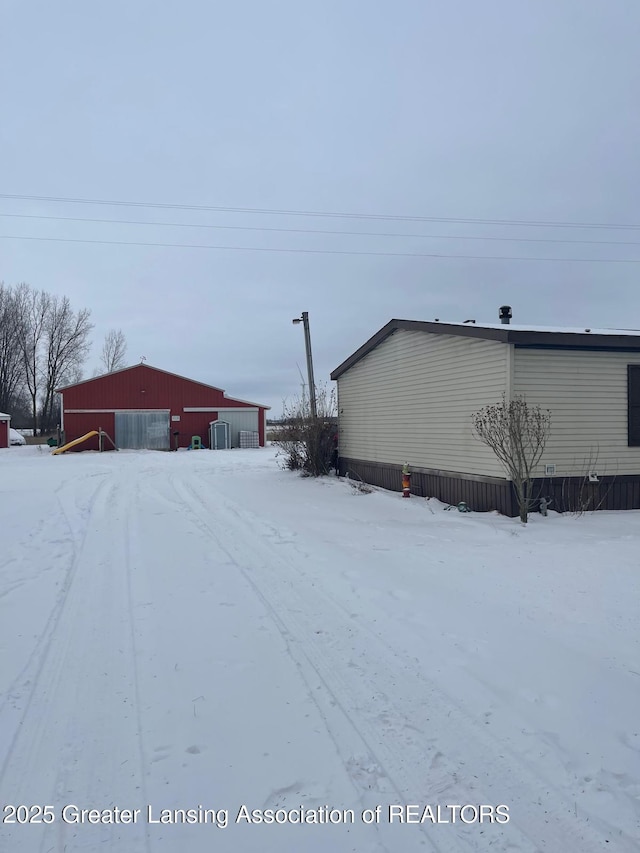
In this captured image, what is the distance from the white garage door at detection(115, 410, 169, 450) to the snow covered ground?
25641 millimetres

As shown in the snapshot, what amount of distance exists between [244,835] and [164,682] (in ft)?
4.97

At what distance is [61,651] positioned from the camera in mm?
4359

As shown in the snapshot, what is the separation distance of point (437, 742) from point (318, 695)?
0.81m

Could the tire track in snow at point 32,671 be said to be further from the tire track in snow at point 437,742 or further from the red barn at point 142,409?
the red barn at point 142,409

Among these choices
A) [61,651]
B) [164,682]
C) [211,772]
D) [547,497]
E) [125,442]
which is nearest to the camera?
[211,772]

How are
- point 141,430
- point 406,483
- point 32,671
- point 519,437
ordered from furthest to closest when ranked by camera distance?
point 141,430 → point 406,483 → point 519,437 → point 32,671

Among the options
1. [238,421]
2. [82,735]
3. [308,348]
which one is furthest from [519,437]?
[238,421]

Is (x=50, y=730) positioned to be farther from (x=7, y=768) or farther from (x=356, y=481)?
(x=356, y=481)

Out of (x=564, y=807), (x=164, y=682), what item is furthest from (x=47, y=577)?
(x=564, y=807)

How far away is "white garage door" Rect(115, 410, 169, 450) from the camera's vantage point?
32.6m

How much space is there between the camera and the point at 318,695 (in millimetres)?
3701

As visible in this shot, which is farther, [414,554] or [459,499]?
[459,499]

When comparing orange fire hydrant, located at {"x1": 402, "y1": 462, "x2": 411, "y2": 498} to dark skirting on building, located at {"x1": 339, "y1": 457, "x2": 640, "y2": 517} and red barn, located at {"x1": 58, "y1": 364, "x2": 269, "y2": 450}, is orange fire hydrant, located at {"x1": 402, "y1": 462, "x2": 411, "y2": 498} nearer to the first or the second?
dark skirting on building, located at {"x1": 339, "y1": 457, "x2": 640, "y2": 517}

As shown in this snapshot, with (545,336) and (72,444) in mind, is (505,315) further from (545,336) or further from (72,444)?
(72,444)
